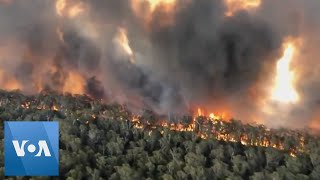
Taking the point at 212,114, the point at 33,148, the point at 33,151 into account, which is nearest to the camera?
the point at 33,151

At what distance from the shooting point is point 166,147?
Result: 4234cm

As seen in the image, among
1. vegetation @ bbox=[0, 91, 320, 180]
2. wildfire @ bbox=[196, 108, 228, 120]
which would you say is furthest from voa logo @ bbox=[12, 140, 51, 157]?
wildfire @ bbox=[196, 108, 228, 120]

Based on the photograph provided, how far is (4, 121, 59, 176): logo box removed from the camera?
30656 mm

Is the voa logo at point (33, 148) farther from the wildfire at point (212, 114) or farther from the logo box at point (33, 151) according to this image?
the wildfire at point (212, 114)

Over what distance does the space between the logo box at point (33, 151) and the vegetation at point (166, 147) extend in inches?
A: 88.5

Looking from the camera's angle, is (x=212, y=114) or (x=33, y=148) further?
(x=212, y=114)

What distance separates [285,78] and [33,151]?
36643mm

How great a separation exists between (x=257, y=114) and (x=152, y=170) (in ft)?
73.4

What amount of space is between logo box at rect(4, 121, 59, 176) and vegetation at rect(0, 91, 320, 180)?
7.37 feet

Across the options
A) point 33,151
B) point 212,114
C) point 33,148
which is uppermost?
point 212,114

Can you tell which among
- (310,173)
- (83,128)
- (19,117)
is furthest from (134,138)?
(310,173)

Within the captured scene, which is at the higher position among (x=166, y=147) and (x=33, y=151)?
(x=166, y=147)

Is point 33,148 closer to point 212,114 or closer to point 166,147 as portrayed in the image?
point 166,147

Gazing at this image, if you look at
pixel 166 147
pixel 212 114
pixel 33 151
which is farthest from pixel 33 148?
pixel 212 114
